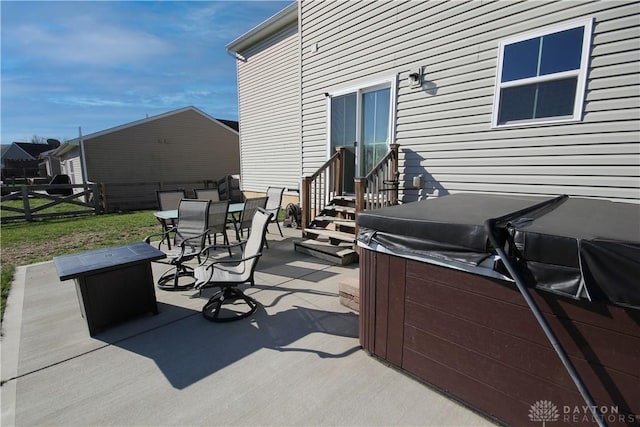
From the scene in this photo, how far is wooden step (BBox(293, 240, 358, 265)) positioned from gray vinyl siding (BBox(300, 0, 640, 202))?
59.4 inches

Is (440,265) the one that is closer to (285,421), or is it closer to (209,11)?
(285,421)

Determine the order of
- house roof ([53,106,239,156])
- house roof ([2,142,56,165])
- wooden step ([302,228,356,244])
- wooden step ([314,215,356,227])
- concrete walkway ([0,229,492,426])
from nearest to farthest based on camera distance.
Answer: concrete walkway ([0,229,492,426]) < wooden step ([302,228,356,244]) < wooden step ([314,215,356,227]) < house roof ([53,106,239,156]) < house roof ([2,142,56,165])

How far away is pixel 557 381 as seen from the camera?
151cm

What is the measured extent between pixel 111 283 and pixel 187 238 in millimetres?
1487

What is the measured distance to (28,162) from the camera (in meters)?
31.3

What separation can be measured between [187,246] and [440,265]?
370cm

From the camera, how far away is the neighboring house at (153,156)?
13117 mm

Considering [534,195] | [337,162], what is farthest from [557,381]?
[337,162]

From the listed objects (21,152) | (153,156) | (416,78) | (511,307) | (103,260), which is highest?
(21,152)

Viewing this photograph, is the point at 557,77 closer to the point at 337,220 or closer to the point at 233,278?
the point at 337,220

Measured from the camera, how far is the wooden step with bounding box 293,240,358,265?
4715 mm

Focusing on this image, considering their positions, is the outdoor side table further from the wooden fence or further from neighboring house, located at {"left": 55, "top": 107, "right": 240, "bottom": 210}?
neighboring house, located at {"left": 55, "top": 107, "right": 240, "bottom": 210}

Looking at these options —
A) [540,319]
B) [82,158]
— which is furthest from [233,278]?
[82,158]

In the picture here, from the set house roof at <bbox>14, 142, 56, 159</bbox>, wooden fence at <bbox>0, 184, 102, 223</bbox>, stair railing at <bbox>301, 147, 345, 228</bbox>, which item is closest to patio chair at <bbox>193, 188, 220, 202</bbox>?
stair railing at <bbox>301, 147, 345, 228</bbox>
